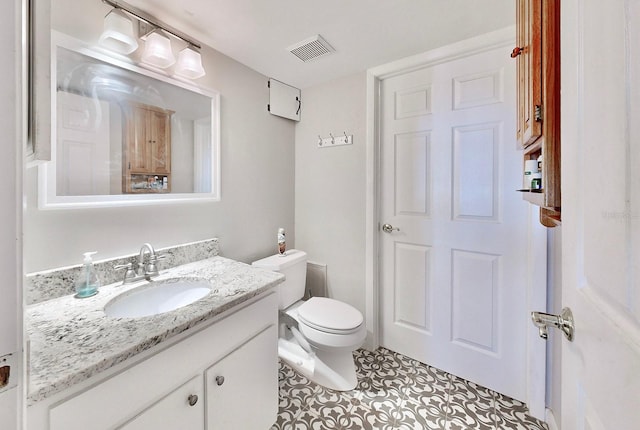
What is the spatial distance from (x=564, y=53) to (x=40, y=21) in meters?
1.04

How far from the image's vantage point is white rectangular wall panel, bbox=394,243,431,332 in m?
1.73

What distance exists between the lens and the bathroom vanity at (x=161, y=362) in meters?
0.61

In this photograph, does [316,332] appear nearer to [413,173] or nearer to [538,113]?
[413,173]

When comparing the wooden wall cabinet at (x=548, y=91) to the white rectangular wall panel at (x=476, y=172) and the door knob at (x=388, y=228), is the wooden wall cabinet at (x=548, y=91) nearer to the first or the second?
the white rectangular wall panel at (x=476, y=172)

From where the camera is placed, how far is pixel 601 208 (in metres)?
0.39

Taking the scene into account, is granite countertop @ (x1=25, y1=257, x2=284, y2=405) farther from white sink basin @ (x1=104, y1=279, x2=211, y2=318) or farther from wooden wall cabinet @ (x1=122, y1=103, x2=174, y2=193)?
wooden wall cabinet @ (x1=122, y1=103, x2=174, y2=193)

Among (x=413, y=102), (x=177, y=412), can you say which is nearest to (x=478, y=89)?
(x=413, y=102)

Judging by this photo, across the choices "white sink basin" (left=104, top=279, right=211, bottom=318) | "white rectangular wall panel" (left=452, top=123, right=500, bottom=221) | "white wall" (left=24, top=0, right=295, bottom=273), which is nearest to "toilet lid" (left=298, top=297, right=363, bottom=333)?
"white wall" (left=24, top=0, right=295, bottom=273)

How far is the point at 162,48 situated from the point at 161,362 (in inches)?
54.2

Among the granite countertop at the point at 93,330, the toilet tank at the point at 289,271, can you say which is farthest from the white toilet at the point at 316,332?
the granite countertop at the point at 93,330

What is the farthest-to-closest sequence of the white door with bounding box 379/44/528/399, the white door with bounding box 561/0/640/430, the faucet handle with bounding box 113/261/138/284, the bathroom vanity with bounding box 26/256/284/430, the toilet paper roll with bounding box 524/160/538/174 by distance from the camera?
the white door with bounding box 379/44/528/399
the faucet handle with bounding box 113/261/138/284
the toilet paper roll with bounding box 524/160/538/174
the bathroom vanity with bounding box 26/256/284/430
the white door with bounding box 561/0/640/430

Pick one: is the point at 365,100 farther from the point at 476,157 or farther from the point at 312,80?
the point at 476,157

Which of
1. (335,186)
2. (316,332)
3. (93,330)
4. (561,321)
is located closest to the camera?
(561,321)

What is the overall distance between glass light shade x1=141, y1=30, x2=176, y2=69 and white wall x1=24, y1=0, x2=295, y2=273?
0.18 meters
